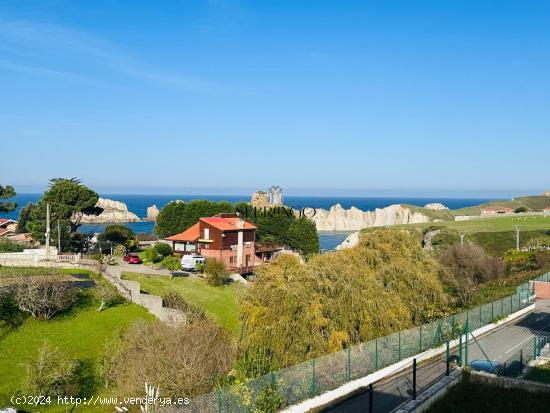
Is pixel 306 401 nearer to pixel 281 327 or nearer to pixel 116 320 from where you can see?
pixel 281 327

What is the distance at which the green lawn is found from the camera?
46.2 metres

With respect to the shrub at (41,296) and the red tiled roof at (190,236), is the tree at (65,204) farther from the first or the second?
the shrub at (41,296)

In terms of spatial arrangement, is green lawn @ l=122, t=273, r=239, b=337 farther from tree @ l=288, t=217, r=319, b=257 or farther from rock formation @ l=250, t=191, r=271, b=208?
rock formation @ l=250, t=191, r=271, b=208

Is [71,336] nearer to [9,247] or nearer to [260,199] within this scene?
[9,247]

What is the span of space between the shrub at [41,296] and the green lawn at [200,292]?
34.3 ft

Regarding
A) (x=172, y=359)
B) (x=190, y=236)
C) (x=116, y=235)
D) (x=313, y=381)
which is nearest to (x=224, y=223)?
(x=190, y=236)

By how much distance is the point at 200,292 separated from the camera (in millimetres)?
50938

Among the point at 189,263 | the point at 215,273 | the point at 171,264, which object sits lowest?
the point at 215,273

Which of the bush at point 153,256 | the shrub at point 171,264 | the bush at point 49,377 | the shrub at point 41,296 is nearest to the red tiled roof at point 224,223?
the bush at point 153,256

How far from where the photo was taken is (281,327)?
24.9 m

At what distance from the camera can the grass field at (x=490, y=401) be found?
17.3m

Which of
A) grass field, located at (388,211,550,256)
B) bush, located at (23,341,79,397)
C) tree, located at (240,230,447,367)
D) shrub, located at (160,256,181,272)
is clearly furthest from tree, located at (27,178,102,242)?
grass field, located at (388,211,550,256)

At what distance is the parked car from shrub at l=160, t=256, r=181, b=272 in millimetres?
38935

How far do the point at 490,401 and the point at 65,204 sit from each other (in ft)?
199
